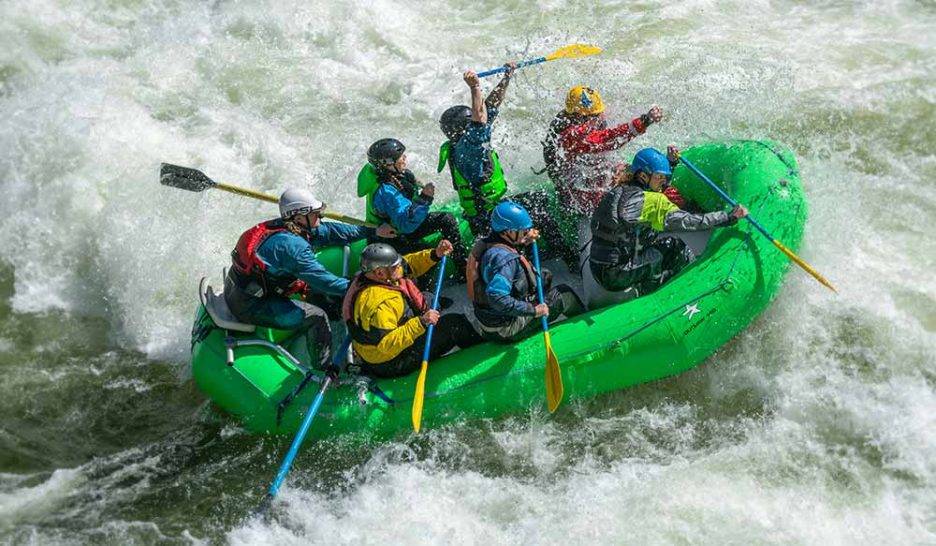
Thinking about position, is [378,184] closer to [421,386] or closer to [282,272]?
[282,272]

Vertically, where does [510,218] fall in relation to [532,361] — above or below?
above

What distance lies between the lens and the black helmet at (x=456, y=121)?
6578 millimetres

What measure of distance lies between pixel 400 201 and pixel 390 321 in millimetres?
1213

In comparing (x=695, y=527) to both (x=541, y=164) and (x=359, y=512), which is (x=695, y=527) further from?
(x=541, y=164)

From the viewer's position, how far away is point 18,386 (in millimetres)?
7348

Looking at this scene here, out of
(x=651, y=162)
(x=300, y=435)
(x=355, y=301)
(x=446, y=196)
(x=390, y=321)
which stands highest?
(x=651, y=162)

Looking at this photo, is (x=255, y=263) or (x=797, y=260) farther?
(x=797, y=260)

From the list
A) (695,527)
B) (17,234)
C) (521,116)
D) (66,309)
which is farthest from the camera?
(521,116)

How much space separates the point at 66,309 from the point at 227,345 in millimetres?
2678

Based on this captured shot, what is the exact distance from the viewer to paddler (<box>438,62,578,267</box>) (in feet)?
21.6

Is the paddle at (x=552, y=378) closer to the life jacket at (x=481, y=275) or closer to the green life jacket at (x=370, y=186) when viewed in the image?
the life jacket at (x=481, y=275)

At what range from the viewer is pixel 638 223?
612 cm

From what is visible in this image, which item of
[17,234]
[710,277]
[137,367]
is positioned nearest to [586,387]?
[710,277]

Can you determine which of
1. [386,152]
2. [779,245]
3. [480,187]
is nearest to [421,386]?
[480,187]
